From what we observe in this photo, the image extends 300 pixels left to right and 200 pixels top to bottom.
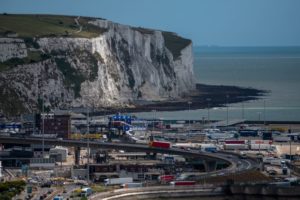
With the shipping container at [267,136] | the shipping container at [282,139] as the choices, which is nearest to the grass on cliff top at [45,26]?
the shipping container at [267,136]

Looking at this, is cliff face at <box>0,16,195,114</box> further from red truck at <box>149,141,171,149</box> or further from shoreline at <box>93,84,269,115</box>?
A: red truck at <box>149,141,171,149</box>

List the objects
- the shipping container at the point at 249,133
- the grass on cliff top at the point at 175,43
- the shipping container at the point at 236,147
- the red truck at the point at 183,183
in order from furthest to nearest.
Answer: the grass on cliff top at the point at 175,43
the shipping container at the point at 249,133
the shipping container at the point at 236,147
the red truck at the point at 183,183

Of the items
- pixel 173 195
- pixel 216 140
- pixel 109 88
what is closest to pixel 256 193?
pixel 173 195

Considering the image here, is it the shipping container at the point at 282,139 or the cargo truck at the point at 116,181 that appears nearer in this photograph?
the cargo truck at the point at 116,181

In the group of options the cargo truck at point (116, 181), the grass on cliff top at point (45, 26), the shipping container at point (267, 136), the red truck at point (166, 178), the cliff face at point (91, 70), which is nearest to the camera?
the cargo truck at point (116, 181)

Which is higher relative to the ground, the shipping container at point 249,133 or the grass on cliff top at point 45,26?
the grass on cliff top at point 45,26

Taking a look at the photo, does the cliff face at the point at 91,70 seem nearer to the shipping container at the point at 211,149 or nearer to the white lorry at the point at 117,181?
the shipping container at the point at 211,149
